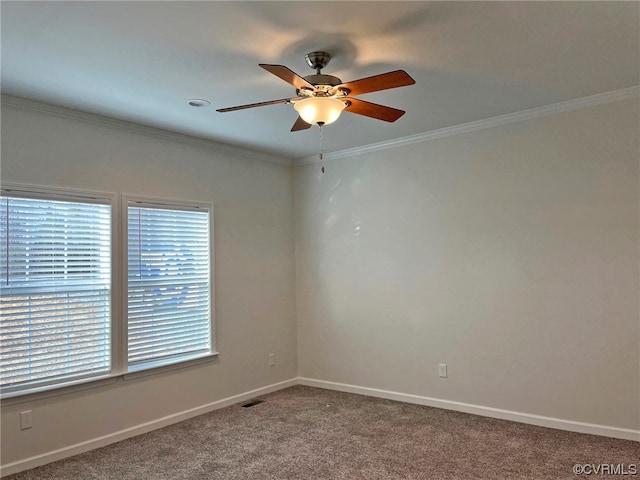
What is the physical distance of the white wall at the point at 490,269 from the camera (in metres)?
3.63

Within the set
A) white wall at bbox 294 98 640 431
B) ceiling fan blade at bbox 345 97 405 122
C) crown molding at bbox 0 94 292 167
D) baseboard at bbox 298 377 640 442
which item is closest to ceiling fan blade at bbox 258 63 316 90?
ceiling fan blade at bbox 345 97 405 122

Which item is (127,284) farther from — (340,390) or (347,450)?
(340,390)

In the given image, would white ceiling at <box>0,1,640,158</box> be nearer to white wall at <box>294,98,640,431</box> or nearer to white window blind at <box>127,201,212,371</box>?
white wall at <box>294,98,640,431</box>

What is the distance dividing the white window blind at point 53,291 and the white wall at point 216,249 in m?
0.19

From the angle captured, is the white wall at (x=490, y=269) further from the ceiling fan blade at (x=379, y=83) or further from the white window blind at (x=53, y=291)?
the white window blind at (x=53, y=291)

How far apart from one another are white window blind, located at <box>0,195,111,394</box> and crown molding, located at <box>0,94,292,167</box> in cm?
66

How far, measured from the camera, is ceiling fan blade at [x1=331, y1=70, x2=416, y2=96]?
237 centimetres

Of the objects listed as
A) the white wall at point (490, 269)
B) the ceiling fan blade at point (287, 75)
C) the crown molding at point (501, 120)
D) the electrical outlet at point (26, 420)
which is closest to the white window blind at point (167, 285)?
the electrical outlet at point (26, 420)

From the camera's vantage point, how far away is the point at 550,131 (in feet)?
12.8

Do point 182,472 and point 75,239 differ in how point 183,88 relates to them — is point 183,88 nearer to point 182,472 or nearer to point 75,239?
point 75,239

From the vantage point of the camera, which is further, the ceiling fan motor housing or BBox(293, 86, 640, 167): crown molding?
BBox(293, 86, 640, 167): crown molding

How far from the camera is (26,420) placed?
10.9 feet

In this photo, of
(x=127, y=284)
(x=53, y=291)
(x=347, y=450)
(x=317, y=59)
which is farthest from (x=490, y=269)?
(x=53, y=291)

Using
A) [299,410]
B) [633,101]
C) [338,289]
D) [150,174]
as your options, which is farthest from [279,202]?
[633,101]
